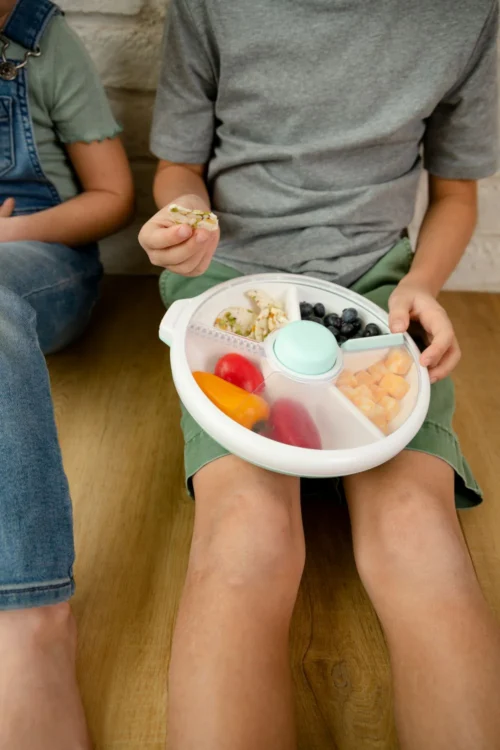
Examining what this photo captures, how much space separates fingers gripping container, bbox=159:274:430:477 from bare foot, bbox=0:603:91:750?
204 mm

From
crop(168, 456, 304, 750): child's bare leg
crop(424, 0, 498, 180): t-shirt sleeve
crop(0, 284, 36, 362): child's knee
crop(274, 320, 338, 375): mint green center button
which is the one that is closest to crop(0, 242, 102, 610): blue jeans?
crop(0, 284, 36, 362): child's knee

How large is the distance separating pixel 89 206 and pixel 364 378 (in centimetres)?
43

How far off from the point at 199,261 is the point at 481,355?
1.92 ft

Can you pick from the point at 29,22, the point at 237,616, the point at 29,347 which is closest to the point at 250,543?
the point at 237,616

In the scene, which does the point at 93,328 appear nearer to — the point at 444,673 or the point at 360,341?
the point at 360,341

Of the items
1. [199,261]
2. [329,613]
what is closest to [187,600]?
[329,613]

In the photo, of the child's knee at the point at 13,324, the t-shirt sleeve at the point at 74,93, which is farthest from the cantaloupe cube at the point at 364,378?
the t-shirt sleeve at the point at 74,93

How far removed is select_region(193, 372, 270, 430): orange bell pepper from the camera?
467 mm

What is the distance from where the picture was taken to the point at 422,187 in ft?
2.94

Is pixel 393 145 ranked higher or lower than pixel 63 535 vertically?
higher

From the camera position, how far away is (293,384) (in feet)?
1.65

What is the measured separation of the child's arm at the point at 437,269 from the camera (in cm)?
54

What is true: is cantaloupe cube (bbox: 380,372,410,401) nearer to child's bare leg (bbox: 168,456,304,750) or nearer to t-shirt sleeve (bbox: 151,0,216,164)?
child's bare leg (bbox: 168,456,304,750)

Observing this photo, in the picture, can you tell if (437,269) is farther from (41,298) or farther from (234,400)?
(41,298)
